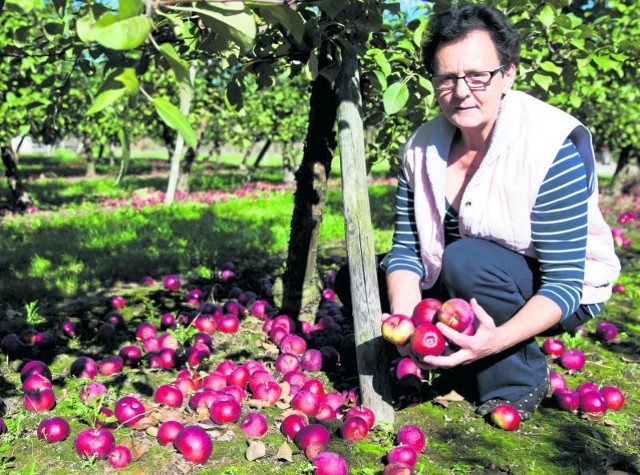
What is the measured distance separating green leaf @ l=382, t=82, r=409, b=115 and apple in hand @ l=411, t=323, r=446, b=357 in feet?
2.70

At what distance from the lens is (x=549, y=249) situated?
262 cm

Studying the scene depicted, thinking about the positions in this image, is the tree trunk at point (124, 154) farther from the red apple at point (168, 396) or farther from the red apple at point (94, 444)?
the red apple at point (168, 396)

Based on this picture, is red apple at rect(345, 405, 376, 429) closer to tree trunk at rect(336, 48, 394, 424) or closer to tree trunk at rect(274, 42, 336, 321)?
tree trunk at rect(336, 48, 394, 424)

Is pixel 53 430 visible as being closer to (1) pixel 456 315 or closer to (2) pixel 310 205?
(1) pixel 456 315

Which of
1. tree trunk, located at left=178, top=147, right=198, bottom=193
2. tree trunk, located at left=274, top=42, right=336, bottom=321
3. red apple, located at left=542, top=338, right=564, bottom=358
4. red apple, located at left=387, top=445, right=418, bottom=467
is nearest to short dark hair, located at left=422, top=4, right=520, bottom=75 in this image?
tree trunk, located at left=274, top=42, right=336, bottom=321

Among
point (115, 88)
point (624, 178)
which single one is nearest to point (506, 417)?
point (115, 88)

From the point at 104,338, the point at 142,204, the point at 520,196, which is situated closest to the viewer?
the point at 520,196

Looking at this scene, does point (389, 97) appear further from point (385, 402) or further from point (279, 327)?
point (279, 327)

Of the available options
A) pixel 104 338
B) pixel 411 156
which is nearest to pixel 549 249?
pixel 411 156

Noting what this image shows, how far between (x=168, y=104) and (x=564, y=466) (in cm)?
215

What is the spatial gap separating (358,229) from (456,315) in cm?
53

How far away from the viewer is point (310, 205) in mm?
3961

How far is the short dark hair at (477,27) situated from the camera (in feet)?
7.96

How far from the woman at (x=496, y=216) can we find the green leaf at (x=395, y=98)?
0.52 feet
